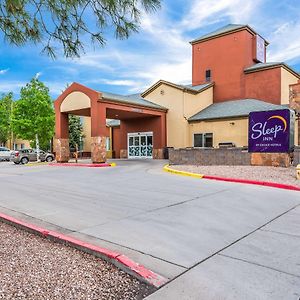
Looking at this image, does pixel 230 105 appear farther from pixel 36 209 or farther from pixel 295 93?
pixel 36 209

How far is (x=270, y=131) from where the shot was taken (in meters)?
15.9

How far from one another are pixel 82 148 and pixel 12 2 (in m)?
36.3

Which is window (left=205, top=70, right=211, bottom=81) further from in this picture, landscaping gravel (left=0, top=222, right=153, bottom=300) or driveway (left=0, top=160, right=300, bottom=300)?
landscaping gravel (left=0, top=222, right=153, bottom=300)

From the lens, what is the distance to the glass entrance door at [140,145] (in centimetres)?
2852

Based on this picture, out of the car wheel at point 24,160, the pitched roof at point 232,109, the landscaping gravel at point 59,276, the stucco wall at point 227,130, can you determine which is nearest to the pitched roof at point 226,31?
the pitched roof at point 232,109

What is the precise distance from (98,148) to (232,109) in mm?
11837

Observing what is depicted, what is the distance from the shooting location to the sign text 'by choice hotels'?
Result: 15.4 m

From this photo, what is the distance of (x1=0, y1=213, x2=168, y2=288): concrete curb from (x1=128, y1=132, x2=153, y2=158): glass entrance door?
22.7 meters

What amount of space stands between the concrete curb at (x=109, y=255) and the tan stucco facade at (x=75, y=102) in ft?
58.5

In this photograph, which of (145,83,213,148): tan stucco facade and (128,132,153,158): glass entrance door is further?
(128,132,153,158): glass entrance door

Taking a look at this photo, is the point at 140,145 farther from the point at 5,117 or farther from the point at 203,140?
the point at 5,117

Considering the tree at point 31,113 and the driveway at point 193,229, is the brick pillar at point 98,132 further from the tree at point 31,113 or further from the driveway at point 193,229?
the driveway at point 193,229

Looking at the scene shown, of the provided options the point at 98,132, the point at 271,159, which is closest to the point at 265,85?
the point at 271,159

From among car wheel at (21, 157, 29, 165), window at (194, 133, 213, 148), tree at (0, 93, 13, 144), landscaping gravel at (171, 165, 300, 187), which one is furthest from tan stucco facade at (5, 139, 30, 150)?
landscaping gravel at (171, 165, 300, 187)
